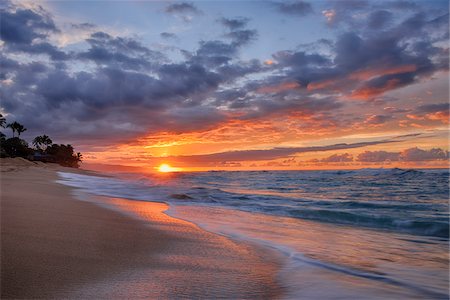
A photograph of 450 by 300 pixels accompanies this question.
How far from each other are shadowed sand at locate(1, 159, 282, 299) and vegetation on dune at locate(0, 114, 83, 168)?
6502 cm

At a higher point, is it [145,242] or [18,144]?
[18,144]

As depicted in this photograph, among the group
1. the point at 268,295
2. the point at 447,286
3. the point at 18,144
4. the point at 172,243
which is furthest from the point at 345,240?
the point at 18,144

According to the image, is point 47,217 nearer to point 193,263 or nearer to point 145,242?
point 145,242

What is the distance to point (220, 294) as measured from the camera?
2764mm

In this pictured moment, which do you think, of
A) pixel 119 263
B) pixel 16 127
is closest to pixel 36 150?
pixel 16 127

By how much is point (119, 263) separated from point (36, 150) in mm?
100570

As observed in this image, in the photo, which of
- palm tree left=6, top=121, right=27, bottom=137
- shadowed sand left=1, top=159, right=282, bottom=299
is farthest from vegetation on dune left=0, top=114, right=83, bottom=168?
shadowed sand left=1, top=159, right=282, bottom=299

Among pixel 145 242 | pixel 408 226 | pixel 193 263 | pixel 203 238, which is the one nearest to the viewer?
pixel 193 263

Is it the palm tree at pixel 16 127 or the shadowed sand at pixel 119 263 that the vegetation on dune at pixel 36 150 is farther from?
the shadowed sand at pixel 119 263

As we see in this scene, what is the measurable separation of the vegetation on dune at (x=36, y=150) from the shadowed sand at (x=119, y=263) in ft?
213

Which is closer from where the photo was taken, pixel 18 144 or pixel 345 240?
pixel 345 240

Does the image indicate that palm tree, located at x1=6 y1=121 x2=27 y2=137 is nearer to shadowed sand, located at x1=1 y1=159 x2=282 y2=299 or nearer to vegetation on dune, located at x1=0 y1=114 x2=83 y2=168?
vegetation on dune, located at x1=0 y1=114 x2=83 y2=168

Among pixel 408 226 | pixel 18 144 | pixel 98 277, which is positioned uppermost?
pixel 18 144

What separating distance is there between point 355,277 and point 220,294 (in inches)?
68.7
